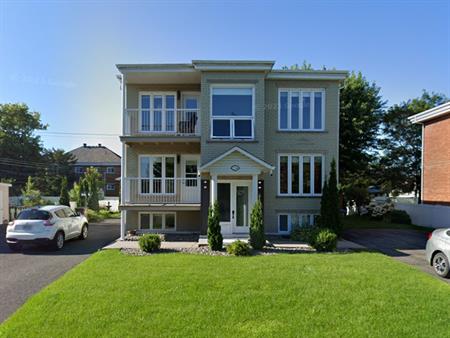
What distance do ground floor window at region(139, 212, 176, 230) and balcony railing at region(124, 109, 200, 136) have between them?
13.2ft

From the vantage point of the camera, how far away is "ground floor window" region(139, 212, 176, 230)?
47.0 feet

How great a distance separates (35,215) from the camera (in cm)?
1092

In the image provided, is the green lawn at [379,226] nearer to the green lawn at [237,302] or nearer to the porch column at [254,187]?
the porch column at [254,187]

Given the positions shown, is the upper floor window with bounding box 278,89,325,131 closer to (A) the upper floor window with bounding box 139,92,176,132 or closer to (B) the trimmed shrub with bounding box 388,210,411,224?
(A) the upper floor window with bounding box 139,92,176,132

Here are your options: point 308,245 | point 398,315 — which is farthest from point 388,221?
point 398,315

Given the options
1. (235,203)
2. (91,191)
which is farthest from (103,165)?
(235,203)

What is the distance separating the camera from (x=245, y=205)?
1305cm

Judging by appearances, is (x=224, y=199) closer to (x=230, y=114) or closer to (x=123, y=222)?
(x=230, y=114)

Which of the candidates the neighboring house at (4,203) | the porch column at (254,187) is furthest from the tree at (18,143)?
the porch column at (254,187)

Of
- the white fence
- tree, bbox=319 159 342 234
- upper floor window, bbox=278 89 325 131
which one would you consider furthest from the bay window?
the white fence

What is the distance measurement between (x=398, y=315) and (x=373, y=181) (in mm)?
26907

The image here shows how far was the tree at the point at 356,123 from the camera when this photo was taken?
21906 mm

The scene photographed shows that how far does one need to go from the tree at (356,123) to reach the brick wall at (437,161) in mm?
4125

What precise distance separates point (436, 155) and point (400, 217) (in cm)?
459
